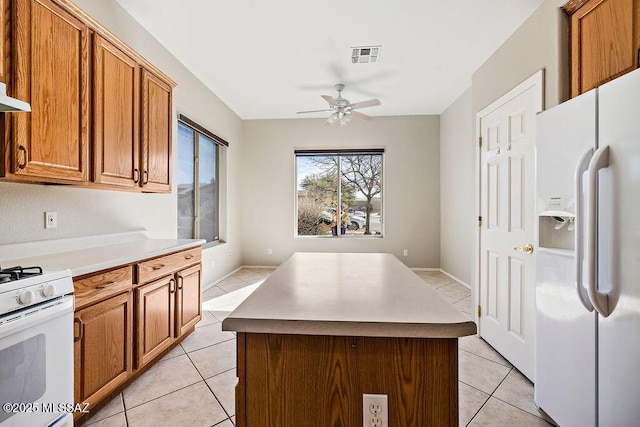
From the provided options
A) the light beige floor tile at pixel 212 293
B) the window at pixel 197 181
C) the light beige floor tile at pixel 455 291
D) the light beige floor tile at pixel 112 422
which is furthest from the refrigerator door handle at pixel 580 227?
the light beige floor tile at pixel 212 293

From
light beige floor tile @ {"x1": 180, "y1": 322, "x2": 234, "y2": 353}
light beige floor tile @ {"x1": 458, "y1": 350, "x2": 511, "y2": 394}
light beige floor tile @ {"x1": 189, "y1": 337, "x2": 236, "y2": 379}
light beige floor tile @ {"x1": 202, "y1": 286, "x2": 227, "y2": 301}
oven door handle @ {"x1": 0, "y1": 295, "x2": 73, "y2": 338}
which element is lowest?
light beige floor tile @ {"x1": 458, "y1": 350, "x2": 511, "y2": 394}

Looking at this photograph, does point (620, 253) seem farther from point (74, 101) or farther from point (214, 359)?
point (74, 101)

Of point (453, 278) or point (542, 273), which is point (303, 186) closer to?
point (453, 278)

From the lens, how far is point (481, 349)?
101 inches

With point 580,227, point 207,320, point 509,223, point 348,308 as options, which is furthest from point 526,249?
point 207,320

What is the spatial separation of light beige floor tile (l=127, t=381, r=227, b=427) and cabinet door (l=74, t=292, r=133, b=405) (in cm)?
24

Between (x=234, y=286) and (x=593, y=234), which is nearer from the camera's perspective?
(x=593, y=234)

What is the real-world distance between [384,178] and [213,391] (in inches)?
175

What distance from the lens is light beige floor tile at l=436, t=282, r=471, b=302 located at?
3944 mm

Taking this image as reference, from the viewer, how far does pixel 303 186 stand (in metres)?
5.74

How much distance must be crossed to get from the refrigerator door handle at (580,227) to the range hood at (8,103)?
2.51m

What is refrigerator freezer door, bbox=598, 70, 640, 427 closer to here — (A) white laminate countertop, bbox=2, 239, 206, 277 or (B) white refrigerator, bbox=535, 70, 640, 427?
(B) white refrigerator, bbox=535, 70, 640, 427

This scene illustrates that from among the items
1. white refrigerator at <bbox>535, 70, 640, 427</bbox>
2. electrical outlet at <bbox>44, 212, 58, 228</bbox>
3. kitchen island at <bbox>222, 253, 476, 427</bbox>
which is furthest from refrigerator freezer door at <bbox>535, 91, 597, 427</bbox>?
electrical outlet at <bbox>44, 212, 58, 228</bbox>

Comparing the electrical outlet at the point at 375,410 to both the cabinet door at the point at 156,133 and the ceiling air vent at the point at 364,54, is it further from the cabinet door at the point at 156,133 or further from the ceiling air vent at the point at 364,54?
the ceiling air vent at the point at 364,54
